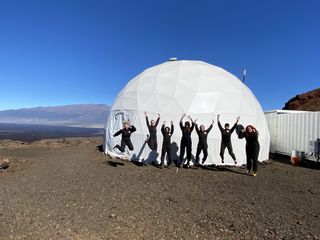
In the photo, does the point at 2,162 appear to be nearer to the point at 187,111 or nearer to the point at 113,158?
the point at 113,158

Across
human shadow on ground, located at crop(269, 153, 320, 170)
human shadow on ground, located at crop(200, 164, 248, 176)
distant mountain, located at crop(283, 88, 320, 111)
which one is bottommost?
human shadow on ground, located at crop(200, 164, 248, 176)

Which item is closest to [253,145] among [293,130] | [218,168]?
[218,168]

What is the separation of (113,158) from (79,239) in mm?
9499

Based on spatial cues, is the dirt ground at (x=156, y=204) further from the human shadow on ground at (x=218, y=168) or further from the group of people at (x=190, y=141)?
the group of people at (x=190, y=141)

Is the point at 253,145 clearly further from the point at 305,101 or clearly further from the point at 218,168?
the point at 305,101

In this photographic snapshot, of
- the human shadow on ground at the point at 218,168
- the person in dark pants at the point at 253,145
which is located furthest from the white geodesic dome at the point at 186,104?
the person in dark pants at the point at 253,145

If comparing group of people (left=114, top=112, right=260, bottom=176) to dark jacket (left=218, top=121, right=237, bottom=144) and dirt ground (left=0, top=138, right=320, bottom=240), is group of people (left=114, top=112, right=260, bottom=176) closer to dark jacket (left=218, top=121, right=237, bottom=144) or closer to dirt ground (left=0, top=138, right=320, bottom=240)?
dark jacket (left=218, top=121, right=237, bottom=144)

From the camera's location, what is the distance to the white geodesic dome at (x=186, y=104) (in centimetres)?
1363

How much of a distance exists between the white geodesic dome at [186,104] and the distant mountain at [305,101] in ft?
89.6

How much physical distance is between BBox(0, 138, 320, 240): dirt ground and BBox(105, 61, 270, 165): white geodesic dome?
2.24 metres

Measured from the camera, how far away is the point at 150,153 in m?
13.7

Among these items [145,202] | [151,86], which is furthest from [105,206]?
[151,86]

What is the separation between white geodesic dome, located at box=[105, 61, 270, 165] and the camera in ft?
44.7

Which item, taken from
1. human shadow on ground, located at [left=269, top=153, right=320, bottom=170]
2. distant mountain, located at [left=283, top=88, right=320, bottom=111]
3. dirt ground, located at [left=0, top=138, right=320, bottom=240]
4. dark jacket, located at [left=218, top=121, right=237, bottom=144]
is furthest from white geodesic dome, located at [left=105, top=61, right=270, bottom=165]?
distant mountain, located at [left=283, top=88, right=320, bottom=111]
